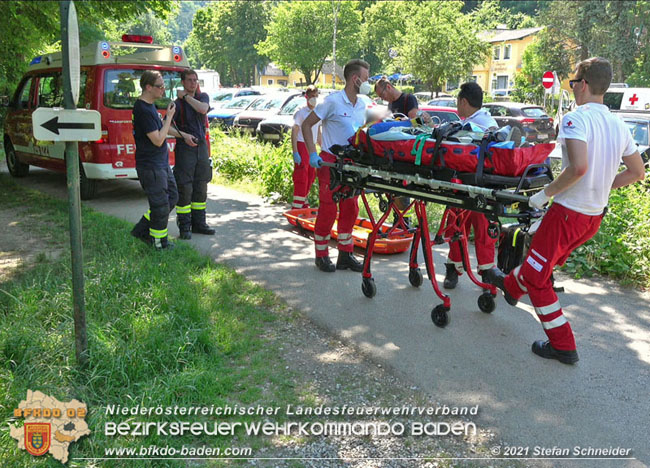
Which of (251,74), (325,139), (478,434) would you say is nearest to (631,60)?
(325,139)

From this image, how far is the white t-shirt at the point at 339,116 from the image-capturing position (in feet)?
A: 20.2

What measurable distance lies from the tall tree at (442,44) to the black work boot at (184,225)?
100 feet

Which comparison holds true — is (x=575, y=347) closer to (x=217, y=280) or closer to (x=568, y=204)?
→ (x=568, y=204)

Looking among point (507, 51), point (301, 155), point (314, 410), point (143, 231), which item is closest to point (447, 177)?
point (314, 410)

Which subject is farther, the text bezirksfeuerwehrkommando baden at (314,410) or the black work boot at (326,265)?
the black work boot at (326,265)

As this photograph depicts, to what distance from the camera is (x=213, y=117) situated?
2230 centimetres

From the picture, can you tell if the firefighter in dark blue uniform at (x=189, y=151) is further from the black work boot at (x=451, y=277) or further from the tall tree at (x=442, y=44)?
the tall tree at (x=442, y=44)

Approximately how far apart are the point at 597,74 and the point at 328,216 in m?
3.18

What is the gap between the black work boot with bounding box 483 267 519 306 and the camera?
4.77 m

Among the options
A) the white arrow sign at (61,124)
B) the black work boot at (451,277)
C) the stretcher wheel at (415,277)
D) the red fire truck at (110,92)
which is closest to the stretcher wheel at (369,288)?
the stretcher wheel at (415,277)

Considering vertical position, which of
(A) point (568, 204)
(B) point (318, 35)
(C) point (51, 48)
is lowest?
(A) point (568, 204)

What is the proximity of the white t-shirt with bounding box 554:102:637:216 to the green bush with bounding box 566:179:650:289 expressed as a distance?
8.21ft

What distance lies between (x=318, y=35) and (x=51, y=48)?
33345 millimetres

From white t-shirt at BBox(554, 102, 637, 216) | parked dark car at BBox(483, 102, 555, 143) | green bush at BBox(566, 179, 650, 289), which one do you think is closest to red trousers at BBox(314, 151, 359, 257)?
green bush at BBox(566, 179, 650, 289)
